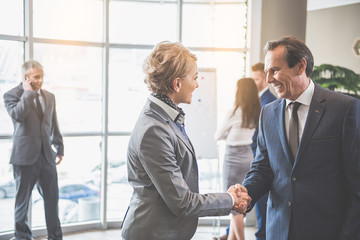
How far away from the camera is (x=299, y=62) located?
198 cm

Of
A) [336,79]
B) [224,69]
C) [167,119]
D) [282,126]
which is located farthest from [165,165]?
[336,79]

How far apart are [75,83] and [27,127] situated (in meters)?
0.98

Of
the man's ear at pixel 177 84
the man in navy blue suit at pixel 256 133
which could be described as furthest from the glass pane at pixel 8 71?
the man's ear at pixel 177 84

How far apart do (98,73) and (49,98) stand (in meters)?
0.88

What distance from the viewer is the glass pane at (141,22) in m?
5.03

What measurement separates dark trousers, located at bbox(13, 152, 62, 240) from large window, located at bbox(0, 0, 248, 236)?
0.51 meters

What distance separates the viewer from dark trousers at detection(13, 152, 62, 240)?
4.11m

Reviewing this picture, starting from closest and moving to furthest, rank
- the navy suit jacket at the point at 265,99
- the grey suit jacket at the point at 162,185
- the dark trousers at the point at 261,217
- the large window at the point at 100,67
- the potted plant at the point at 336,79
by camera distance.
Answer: the grey suit jacket at the point at 162,185 < the dark trousers at the point at 261,217 < the navy suit jacket at the point at 265,99 < the large window at the point at 100,67 < the potted plant at the point at 336,79

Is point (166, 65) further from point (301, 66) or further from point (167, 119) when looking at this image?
point (301, 66)

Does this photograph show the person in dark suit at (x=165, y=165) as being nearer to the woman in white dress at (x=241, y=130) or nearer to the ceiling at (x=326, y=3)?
the woman in white dress at (x=241, y=130)

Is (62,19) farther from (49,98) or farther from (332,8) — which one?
(332,8)

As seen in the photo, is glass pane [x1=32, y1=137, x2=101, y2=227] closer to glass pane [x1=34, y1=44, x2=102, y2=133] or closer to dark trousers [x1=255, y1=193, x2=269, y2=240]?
glass pane [x1=34, y1=44, x2=102, y2=133]

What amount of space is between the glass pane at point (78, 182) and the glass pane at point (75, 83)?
0.21 meters

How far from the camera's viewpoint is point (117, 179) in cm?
517
